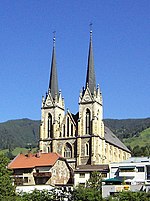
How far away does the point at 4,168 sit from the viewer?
80.6 metres

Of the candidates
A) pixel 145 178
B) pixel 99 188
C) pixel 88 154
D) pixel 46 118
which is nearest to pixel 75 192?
pixel 99 188

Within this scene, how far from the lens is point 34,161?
10300 cm

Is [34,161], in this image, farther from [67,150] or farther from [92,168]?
[67,150]

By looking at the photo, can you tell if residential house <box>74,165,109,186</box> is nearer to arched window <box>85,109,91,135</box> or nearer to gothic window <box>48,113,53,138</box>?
arched window <box>85,109,91,135</box>

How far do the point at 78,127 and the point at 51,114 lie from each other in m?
8.77

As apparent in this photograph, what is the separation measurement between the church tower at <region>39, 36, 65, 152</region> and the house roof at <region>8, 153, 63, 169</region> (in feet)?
41.7

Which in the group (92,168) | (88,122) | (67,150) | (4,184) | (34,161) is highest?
(88,122)

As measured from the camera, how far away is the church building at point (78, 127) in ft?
375

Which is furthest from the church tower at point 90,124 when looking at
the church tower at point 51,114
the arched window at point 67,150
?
the church tower at point 51,114

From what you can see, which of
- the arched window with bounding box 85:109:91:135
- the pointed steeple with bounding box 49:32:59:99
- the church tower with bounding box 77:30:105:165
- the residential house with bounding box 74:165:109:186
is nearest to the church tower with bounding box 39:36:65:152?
the pointed steeple with bounding box 49:32:59:99

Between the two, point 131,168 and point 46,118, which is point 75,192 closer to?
point 131,168

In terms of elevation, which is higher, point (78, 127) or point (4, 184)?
point (78, 127)

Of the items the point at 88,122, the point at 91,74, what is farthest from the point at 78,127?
the point at 91,74

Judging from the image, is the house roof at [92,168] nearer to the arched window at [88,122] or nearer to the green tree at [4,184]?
→ the arched window at [88,122]
